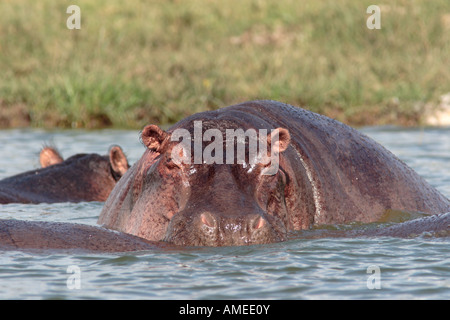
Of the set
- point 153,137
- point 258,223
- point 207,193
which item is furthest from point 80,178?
point 258,223

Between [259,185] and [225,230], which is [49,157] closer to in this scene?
[259,185]

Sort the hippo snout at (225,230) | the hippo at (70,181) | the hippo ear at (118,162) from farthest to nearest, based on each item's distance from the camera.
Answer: the hippo at (70,181) < the hippo ear at (118,162) < the hippo snout at (225,230)

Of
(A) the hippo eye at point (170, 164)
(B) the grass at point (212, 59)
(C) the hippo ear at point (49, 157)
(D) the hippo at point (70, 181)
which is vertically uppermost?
(B) the grass at point (212, 59)

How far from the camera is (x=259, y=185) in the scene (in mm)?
4949

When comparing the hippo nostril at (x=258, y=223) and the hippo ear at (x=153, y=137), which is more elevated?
the hippo ear at (x=153, y=137)

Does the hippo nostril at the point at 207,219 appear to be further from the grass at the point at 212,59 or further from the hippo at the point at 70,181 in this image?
the grass at the point at 212,59

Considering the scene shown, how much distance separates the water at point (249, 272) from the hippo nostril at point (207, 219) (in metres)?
0.13

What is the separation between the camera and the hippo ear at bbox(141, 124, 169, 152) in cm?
504

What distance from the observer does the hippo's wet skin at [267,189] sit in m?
4.60

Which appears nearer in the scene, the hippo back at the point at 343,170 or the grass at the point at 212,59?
the hippo back at the point at 343,170

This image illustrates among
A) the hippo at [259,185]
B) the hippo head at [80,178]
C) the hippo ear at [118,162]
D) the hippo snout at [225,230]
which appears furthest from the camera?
the hippo head at [80,178]

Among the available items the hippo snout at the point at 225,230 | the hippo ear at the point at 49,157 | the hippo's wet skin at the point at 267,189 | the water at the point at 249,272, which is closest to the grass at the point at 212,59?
the hippo ear at the point at 49,157

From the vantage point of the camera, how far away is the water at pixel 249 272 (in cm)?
438

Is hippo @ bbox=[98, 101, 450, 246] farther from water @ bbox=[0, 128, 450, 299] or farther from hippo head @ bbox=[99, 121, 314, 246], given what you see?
water @ bbox=[0, 128, 450, 299]
